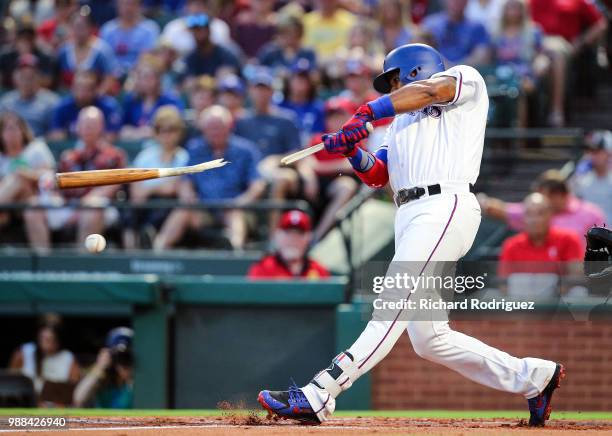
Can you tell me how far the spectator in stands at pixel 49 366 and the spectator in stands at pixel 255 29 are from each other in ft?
15.1

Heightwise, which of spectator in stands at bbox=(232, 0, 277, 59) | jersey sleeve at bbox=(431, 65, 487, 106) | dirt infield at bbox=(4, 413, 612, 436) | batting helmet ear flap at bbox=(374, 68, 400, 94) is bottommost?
dirt infield at bbox=(4, 413, 612, 436)

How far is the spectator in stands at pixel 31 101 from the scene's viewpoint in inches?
452

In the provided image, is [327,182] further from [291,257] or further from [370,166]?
[370,166]

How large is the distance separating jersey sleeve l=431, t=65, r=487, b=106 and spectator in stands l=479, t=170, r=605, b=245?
3.23m

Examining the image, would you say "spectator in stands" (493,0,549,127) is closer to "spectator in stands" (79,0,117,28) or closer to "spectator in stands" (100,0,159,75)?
"spectator in stands" (100,0,159,75)

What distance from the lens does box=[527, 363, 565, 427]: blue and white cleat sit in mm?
5578

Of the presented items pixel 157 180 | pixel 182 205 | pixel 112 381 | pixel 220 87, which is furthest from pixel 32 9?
pixel 112 381

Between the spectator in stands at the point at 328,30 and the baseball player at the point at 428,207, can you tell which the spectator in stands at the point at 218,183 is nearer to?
→ the spectator in stands at the point at 328,30

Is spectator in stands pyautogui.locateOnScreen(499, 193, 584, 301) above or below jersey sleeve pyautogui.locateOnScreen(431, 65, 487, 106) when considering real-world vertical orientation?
below

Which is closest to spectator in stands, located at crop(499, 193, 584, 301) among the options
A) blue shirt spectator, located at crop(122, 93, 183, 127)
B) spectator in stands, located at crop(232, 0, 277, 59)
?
blue shirt spectator, located at crop(122, 93, 183, 127)

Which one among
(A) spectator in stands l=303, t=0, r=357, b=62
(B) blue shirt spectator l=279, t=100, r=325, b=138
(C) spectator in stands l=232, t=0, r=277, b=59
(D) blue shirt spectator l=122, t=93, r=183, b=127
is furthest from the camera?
(C) spectator in stands l=232, t=0, r=277, b=59

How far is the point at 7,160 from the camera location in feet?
33.7

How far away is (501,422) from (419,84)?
202cm

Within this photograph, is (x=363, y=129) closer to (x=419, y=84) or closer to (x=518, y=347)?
(x=419, y=84)
